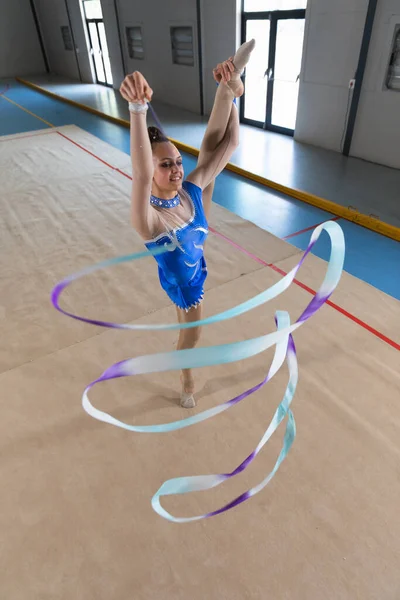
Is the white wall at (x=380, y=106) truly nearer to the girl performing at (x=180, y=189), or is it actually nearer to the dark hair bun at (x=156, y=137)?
the girl performing at (x=180, y=189)

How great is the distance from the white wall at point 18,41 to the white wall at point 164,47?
22.4 feet

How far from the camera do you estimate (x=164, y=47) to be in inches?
334

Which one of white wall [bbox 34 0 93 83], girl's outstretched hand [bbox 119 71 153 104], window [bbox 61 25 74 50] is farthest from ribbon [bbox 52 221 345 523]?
window [bbox 61 25 74 50]

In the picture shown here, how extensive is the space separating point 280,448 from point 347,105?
16.1 feet

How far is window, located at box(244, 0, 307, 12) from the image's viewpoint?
5636mm

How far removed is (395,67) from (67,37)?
11949 millimetres

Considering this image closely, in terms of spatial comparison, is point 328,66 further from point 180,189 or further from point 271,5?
point 180,189

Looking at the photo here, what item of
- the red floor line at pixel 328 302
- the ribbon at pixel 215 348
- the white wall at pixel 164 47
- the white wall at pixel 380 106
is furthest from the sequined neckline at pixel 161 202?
the white wall at pixel 164 47

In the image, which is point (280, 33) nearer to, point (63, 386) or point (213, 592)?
point (63, 386)

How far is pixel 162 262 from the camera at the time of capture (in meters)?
1.63

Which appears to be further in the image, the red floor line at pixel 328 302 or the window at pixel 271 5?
the window at pixel 271 5

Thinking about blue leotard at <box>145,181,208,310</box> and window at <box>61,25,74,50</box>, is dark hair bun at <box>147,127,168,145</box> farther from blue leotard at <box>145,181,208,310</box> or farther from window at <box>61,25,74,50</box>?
window at <box>61,25,74,50</box>

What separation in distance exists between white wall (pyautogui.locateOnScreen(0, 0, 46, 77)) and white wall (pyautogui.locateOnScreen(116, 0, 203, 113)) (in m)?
6.83

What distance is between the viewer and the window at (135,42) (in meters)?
9.23
